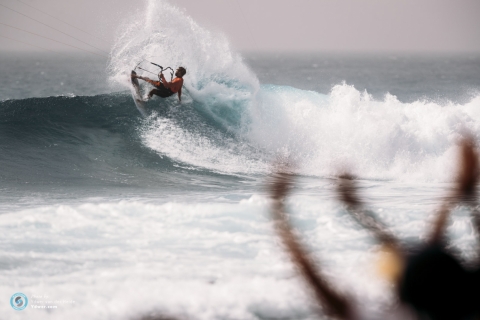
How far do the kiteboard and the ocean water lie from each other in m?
0.25

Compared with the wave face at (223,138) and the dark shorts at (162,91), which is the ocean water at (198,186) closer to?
the wave face at (223,138)

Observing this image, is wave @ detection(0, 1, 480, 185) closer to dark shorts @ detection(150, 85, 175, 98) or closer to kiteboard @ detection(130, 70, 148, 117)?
kiteboard @ detection(130, 70, 148, 117)

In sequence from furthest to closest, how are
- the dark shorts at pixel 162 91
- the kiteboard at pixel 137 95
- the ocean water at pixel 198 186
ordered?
1. the kiteboard at pixel 137 95
2. the dark shorts at pixel 162 91
3. the ocean water at pixel 198 186

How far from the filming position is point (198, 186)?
8391 millimetres

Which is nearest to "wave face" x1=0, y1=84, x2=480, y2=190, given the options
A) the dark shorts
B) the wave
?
the wave

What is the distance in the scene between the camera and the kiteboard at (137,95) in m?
11.0

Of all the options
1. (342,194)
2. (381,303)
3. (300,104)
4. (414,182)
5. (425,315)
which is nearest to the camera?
(425,315)

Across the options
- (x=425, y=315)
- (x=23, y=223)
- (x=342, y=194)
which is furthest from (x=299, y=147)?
(x=425, y=315)

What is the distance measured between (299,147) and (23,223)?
6.10m

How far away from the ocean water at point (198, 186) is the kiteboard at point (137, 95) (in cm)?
25

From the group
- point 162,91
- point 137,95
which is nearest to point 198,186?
point 162,91

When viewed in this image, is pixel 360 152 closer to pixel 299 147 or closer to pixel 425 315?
pixel 299 147

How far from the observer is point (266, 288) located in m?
4.68

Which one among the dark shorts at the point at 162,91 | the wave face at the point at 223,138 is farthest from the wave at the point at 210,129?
the dark shorts at the point at 162,91
